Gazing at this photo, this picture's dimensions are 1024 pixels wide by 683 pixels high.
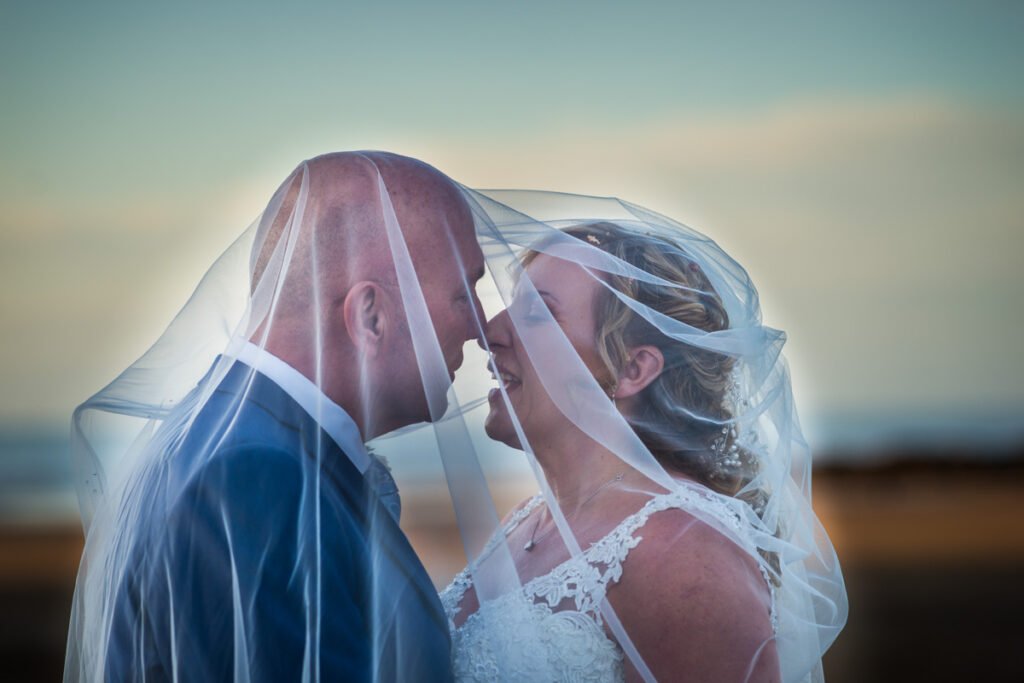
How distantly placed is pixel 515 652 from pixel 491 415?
0.64 meters

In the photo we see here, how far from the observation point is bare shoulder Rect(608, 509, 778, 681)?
8.66ft

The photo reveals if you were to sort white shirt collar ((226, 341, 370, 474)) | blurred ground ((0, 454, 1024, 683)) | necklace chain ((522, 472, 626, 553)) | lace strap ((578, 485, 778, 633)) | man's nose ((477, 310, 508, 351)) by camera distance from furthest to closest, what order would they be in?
1. blurred ground ((0, 454, 1024, 683))
2. necklace chain ((522, 472, 626, 553))
3. man's nose ((477, 310, 508, 351))
4. lace strap ((578, 485, 778, 633))
5. white shirt collar ((226, 341, 370, 474))

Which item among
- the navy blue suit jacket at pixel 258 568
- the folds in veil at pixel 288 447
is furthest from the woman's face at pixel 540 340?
the navy blue suit jacket at pixel 258 568

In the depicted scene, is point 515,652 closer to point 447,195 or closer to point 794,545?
point 794,545

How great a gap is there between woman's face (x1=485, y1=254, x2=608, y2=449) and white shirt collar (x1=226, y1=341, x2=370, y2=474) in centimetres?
48

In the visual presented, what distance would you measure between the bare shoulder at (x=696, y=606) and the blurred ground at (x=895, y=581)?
483mm

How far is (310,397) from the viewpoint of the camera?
8.05 ft

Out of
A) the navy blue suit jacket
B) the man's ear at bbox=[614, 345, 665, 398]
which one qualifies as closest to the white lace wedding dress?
the navy blue suit jacket

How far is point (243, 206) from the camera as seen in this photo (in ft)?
10.5

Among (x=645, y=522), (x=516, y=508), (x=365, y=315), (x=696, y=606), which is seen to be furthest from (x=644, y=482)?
(x=365, y=315)

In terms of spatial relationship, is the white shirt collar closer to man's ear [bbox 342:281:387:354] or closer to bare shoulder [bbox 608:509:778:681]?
man's ear [bbox 342:281:387:354]

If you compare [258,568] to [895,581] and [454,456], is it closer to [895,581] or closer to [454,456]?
[454,456]

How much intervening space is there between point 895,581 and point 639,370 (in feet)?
40.1

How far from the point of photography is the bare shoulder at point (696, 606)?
264 cm
